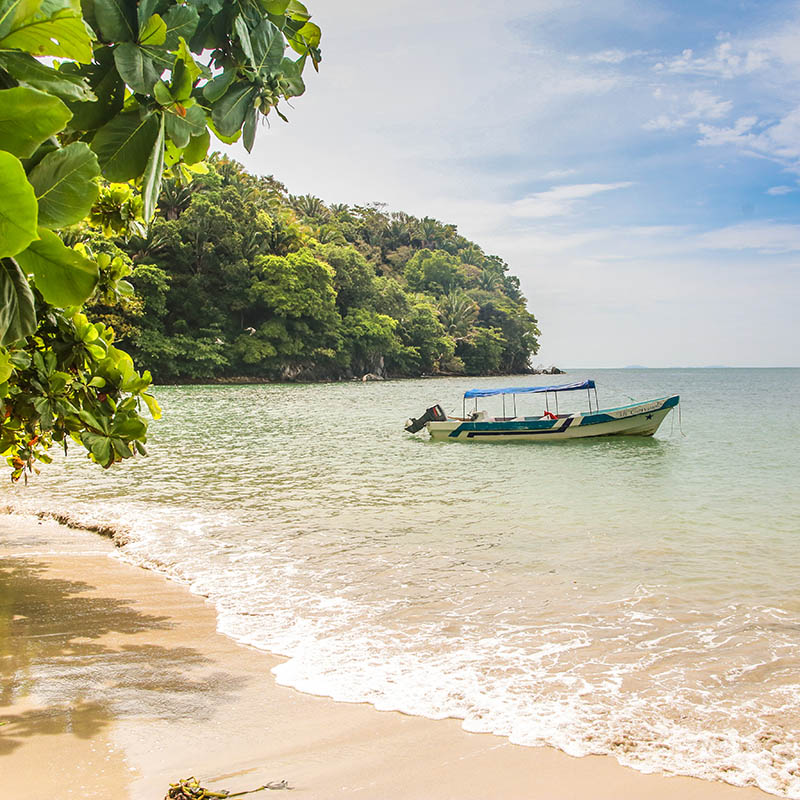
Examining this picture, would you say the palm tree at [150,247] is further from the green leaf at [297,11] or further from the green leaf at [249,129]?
the green leaf at [249,129]

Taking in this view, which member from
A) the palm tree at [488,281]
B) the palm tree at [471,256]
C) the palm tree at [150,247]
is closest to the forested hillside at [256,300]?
the palm tree at [150,247]

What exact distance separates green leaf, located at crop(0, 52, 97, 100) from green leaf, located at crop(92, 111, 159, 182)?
287mm

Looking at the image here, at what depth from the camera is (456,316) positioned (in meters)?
76.4

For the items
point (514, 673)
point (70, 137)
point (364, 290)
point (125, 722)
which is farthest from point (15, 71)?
point (364, 290)

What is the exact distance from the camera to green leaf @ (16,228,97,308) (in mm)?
1158

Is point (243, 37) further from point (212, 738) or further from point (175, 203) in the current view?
point (175, 203)

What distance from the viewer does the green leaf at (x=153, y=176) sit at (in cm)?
152

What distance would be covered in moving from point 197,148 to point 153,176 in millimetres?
535

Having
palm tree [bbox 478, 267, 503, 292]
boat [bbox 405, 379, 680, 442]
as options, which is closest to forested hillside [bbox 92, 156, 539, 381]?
boat [bbox 405, 379, 680, 442]

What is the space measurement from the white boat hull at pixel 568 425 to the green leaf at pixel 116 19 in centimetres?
1651

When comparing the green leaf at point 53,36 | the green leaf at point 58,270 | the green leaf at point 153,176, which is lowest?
the green leaf at point 58,270

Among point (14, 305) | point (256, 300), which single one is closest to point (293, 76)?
point (14, 305)

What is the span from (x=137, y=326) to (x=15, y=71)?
45.6 m

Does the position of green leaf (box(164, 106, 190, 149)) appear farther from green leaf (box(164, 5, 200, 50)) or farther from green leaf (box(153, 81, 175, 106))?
green leaf (box(164, 5, 200, 50))
